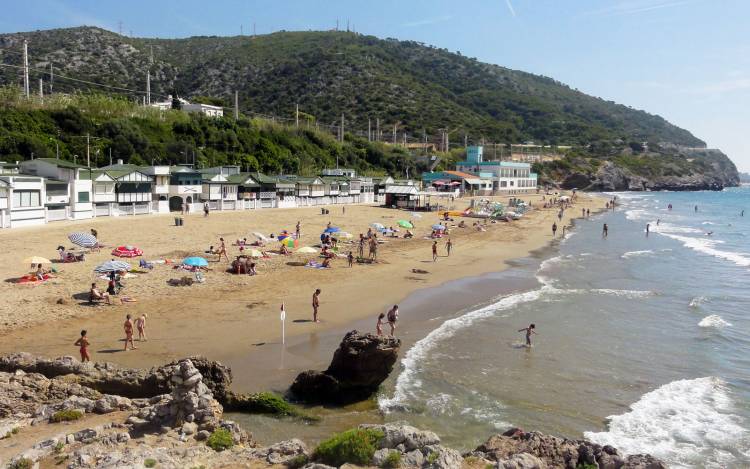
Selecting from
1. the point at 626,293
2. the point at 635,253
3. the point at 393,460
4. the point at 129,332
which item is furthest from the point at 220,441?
the point at 635,253

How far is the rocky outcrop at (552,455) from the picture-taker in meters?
8.41

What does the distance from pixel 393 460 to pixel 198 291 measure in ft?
47.0

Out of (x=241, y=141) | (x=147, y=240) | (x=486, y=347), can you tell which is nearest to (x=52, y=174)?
(x=147, y=240)

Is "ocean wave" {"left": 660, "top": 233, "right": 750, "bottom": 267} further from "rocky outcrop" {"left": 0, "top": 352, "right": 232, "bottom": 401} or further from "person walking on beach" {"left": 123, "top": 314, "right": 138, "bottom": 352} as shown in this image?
"person walking on beach" {"left": 123, "top": 314, "right": 138, "bottom": 352}

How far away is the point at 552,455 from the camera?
350 inches

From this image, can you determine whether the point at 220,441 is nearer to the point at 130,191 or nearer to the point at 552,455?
the point at 552,455

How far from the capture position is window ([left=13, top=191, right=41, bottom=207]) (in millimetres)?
31122

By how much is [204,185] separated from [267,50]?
146 meters

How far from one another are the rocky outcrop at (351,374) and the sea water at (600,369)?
66 cm

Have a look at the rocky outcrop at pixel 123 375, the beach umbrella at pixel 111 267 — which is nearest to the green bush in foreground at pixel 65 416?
the rocky outcrop at pixel 123 375

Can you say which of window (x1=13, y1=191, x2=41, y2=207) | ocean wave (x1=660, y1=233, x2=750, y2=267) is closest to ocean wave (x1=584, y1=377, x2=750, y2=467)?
ocean wave (x1=660, y1=233, x2=750, y2=267)

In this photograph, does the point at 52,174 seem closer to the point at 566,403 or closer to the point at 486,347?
the point at 486,347

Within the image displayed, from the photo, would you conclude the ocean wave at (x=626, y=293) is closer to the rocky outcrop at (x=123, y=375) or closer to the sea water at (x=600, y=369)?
the sea water at (x=600, y=369)

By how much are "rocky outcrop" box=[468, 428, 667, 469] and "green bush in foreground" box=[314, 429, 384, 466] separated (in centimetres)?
181
